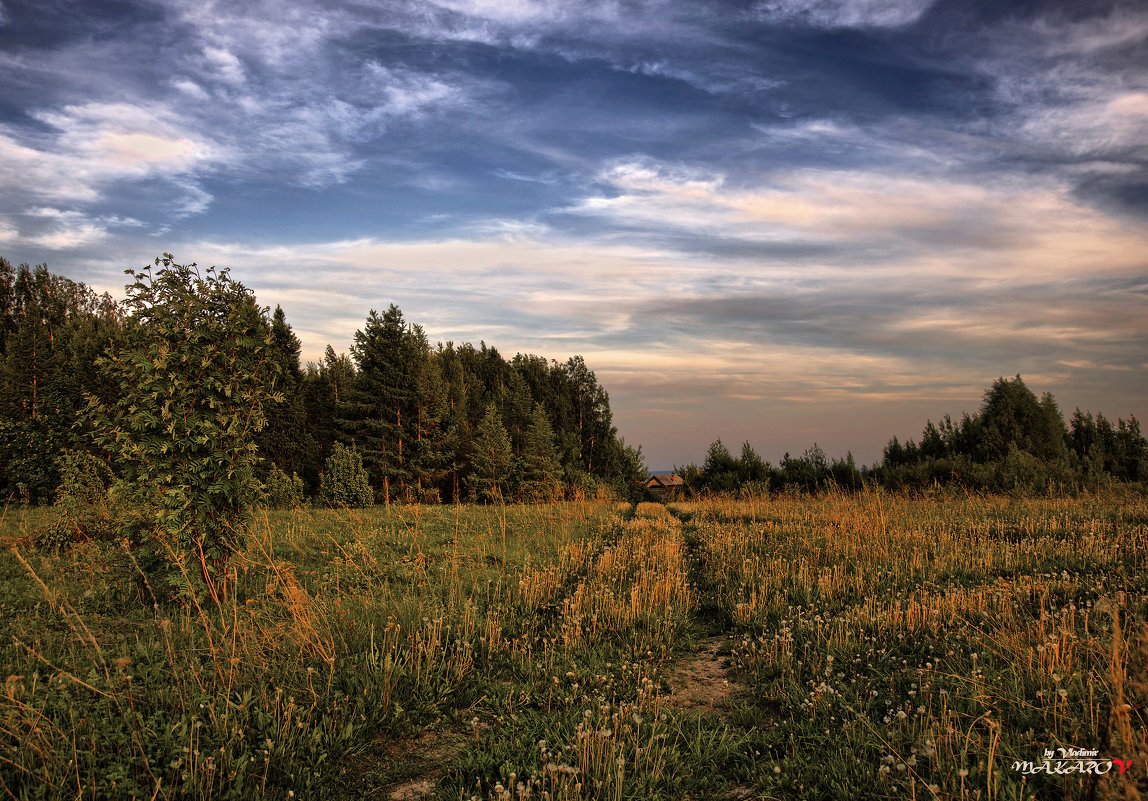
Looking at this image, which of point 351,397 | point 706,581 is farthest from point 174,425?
point 351,397

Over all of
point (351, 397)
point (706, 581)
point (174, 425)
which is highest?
point (351, 397)

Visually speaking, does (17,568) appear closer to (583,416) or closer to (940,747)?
(940,747)

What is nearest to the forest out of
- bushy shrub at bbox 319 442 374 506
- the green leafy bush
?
bushy shrub at bbox 319 442 374 506

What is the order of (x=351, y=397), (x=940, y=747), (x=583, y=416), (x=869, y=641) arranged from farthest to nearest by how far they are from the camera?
(x=583, y=416) < (x=351, y=397) < (x=869, y=641) < (x=940, y=747)

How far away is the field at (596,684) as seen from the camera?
3.22 meters

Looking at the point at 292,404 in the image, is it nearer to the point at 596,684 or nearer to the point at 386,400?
the point at 386,400

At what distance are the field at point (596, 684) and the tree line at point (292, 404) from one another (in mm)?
2846

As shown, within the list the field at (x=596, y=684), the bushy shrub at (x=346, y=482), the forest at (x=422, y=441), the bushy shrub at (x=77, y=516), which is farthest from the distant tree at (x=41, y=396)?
the field at (x=596, y=684)

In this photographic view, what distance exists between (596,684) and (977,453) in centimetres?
4012

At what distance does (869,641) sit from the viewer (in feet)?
17.9

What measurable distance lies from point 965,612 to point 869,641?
1.46 m

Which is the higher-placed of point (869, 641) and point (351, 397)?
point (351, 397)

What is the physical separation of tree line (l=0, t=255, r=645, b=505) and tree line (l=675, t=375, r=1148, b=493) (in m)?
9.91

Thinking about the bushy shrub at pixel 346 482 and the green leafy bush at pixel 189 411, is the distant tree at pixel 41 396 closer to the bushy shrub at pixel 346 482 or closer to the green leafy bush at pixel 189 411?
the bushy shrub at pixel 346 482
